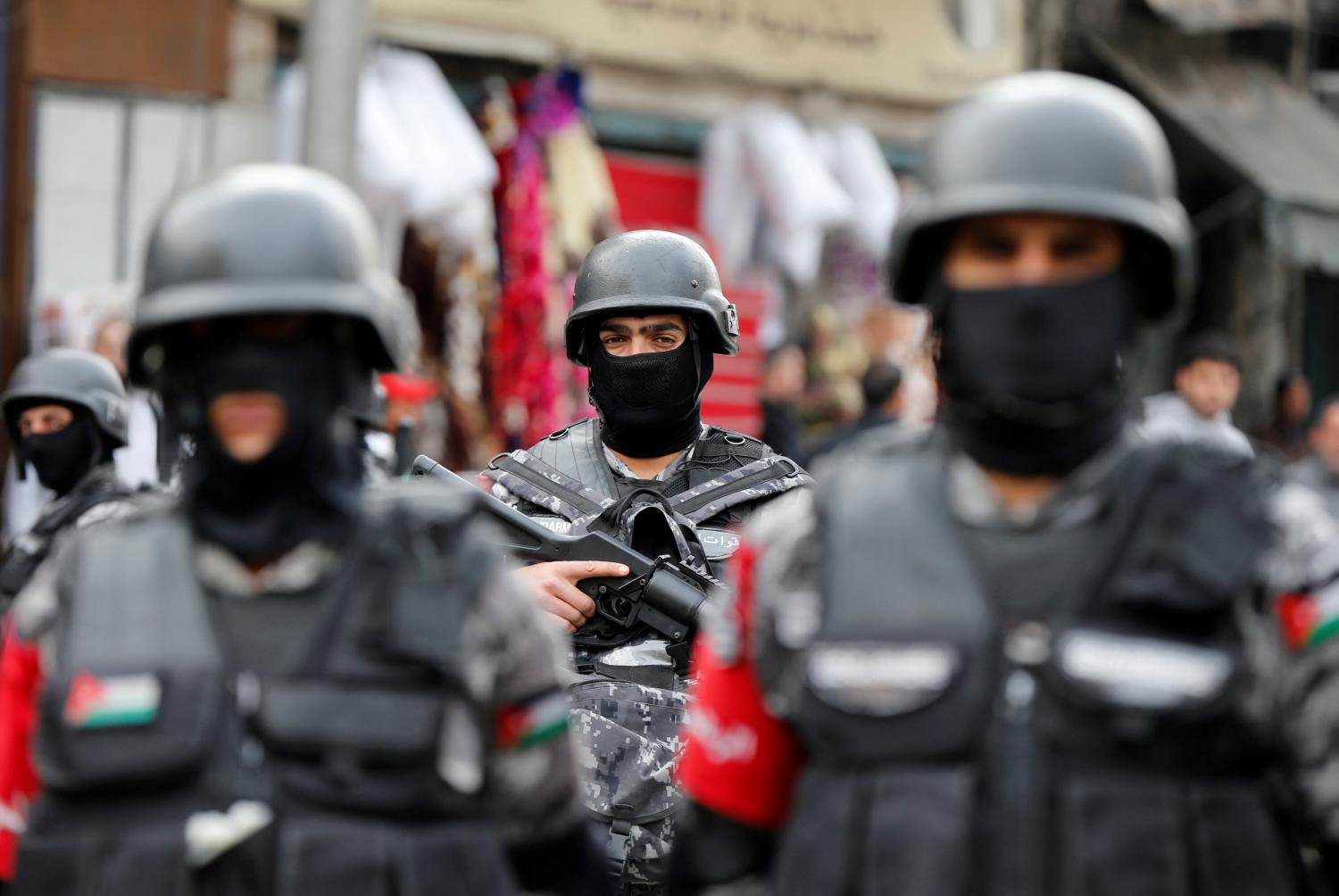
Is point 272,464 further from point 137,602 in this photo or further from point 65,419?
point 65,419

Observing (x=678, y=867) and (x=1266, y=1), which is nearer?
(x=678, y=867)

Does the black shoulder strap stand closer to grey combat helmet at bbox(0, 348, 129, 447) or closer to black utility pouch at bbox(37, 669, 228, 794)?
black utility pouch at bbox(37, 669, 228, 794)

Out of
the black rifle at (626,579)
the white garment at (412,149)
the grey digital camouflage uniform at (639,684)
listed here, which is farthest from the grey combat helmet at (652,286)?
the white garment at (412,149)

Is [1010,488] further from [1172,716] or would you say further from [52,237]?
[52,237]

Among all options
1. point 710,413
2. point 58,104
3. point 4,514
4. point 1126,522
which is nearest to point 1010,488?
point 1126,522

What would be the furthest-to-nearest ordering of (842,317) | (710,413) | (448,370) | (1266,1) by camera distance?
1. (1266,1)
2. (842,317)
3. (710,413)
4. (448,370)

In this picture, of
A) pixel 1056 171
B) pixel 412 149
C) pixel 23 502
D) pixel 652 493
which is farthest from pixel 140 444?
pixel 1056 171

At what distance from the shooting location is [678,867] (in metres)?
2.98

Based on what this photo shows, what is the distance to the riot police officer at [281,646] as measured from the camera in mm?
2766

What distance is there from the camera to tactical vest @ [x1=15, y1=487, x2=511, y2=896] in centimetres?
275

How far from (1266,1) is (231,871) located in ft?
50.2

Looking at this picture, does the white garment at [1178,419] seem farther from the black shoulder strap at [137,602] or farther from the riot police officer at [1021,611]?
the black shoulder strap at [137,602]

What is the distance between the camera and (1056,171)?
2.87 meters

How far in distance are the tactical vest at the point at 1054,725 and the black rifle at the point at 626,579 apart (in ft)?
7.10
